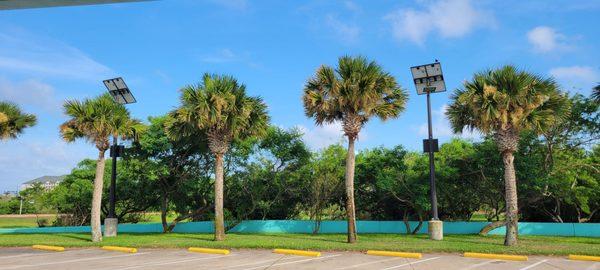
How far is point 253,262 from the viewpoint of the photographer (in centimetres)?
1470

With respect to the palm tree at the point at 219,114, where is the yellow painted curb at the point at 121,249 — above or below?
below

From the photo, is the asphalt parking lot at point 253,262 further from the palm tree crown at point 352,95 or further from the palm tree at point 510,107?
the palm tree crown at point 352,95

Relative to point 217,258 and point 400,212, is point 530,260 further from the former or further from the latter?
point 400,212

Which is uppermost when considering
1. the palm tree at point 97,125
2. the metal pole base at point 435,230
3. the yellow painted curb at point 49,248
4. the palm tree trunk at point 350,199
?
the palm tree at point 97,125

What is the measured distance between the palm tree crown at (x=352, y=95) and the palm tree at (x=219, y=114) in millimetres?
3007

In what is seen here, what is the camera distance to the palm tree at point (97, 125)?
2144 cm

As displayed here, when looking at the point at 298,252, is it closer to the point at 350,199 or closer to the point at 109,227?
the point at 350,199

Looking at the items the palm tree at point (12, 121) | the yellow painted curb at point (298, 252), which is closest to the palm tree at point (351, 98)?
the yellow painted curb at point (298, 252)

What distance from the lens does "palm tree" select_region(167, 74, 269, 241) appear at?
21172 mm

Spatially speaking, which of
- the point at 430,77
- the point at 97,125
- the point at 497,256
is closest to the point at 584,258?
the point at 497,256

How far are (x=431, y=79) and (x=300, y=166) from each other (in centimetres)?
1028

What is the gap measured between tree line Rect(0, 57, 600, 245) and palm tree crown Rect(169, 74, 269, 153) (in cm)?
5

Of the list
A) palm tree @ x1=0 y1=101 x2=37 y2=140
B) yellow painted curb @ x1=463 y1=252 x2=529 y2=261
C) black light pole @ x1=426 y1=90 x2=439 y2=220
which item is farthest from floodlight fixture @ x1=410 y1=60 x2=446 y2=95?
palm tree @ x1=0 y1=101 x2=37 y2=140

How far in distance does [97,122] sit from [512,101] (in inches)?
707
